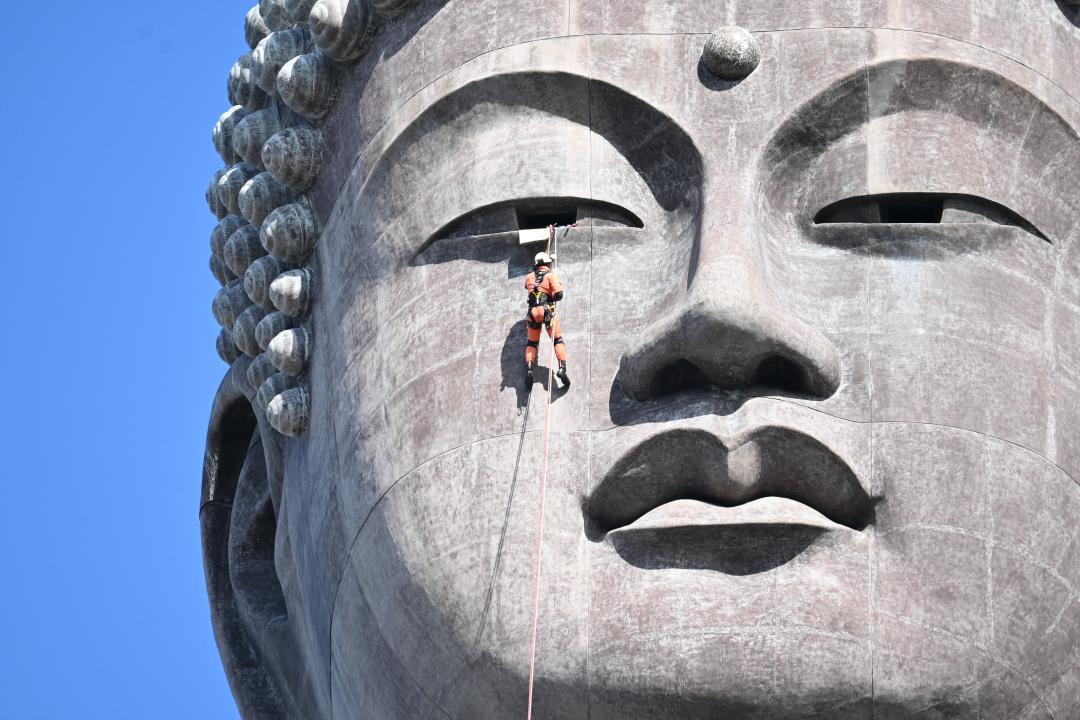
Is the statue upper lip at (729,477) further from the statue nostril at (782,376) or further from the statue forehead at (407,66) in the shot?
the statue forehead at (407,66)

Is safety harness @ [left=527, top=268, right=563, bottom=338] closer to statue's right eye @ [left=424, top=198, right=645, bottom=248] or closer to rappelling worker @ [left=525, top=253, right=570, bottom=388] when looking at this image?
rappelling worker @ [left=525, top=253, right=570, bottom=388]

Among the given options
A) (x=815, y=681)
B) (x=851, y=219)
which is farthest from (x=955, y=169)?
(x=815, y=681)

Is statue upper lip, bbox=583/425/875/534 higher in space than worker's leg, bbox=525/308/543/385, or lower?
lower

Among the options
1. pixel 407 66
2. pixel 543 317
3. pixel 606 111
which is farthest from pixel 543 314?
pixel 407 66

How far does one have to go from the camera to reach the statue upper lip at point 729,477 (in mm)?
19094

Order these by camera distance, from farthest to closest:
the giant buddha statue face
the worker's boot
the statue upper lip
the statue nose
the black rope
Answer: the worker's boot, the black rope, the statue nose, the statue upper lip, the giant buddha statue face

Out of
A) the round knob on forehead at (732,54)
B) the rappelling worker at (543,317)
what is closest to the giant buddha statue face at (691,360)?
the round knob on forehead at (732,54)

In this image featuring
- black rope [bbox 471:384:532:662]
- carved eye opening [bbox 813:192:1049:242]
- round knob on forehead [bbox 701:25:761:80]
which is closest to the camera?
black rope [bbox 471:384:532:662]

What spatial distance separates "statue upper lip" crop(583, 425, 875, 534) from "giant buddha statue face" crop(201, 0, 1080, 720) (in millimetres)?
21

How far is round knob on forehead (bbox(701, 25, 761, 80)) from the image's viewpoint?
66.5 feet

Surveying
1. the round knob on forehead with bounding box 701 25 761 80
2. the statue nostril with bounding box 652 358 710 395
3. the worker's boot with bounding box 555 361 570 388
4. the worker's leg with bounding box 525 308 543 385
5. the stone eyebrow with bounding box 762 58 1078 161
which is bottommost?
the statue nostril with bounding box 652 358 710 395

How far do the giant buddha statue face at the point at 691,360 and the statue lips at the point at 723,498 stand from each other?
23mm

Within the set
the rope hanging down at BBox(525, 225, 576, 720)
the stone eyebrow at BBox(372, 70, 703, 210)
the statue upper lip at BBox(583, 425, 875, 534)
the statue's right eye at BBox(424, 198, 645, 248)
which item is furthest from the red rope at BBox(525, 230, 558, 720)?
the stone eyebrow at BBox(372, 70, 703, 210)

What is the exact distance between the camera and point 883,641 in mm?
18734
